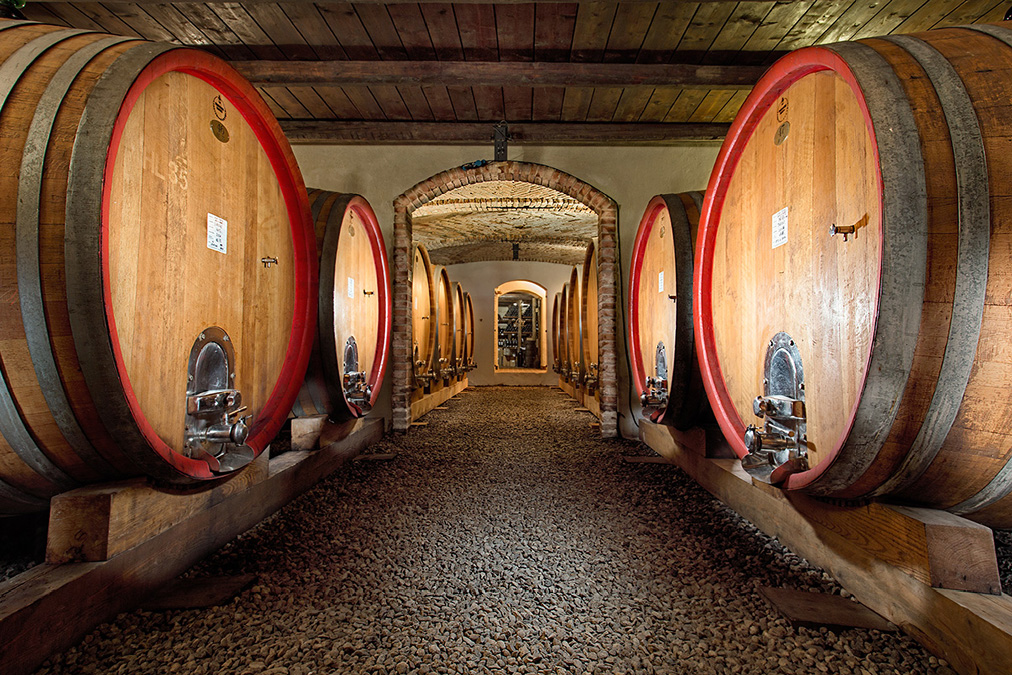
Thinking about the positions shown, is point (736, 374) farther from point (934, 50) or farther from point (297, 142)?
point (297, 142)

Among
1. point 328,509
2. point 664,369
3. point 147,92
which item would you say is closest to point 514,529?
point 328,509

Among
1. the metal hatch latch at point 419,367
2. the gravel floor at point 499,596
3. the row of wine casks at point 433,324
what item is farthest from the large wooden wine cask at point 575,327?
the gravel floor at point 499,596

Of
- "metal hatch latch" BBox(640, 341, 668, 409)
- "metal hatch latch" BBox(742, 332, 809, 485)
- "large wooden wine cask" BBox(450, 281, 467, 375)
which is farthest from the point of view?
"large wooden wine cask" BBox(450, 281, 467, 375)

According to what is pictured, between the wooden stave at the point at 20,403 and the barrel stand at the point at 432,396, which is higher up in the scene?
the wooden stave at the point at 20,403

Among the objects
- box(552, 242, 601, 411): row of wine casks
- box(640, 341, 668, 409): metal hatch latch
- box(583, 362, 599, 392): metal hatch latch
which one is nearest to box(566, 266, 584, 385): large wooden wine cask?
box(552, 242, 601, 411): row of wine casks

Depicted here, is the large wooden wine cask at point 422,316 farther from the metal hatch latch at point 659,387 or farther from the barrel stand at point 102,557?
the barrel stand at point 102,557

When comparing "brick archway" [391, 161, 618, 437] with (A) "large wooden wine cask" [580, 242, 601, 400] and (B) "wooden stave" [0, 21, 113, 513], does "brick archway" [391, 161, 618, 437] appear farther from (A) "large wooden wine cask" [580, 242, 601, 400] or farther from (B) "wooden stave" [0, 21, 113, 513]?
(B) "wooden stave" [0, 21, 113, 513]

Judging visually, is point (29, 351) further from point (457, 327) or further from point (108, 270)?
point (457, 327)

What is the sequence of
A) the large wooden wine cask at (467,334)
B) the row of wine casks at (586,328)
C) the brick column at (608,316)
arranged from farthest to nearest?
the large wooden wine cask at (467,334)
the row of wine casks at (586,328)
the brick column at (608,316)

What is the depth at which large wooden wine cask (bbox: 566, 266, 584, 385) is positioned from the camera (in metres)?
5.74

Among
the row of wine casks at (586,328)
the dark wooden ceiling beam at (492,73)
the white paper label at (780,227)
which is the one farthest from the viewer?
the row of wine casks at (586,328)

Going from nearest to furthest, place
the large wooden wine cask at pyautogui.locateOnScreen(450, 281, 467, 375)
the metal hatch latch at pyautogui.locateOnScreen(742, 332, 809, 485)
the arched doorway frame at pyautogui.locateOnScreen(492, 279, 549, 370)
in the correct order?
the metal hatch latch at pyautogui.locateOnScreen(742, 332, 809, 485)
the large wooden wine cask at pyautogui.locateOnScreen(450, 281, 467, 375)
the arched doorway frame at pyautogui.locateOnScreen(492, 279, 549, 370)

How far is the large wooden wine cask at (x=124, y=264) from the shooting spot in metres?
1.00

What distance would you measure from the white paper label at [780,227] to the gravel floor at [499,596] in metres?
1.08
